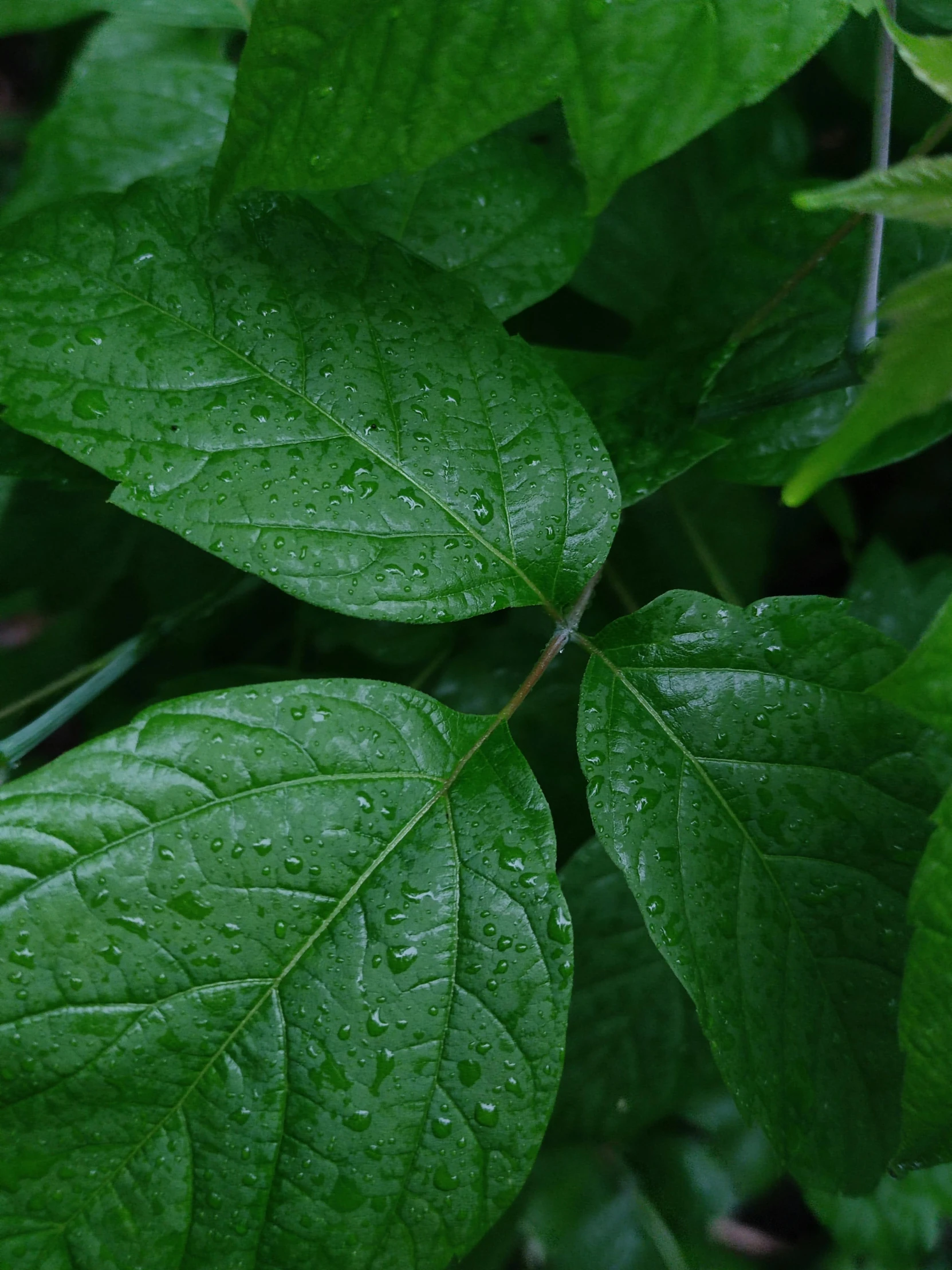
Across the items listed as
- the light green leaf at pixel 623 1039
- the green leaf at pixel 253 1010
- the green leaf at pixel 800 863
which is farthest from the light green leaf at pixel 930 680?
the light green leaf at pixel 623 1039

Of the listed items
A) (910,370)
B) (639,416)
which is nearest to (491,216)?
(639,416)

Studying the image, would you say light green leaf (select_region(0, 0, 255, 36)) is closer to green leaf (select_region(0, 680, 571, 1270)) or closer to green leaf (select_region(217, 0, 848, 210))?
green leaf (select_region(217, 0, 848, 210))

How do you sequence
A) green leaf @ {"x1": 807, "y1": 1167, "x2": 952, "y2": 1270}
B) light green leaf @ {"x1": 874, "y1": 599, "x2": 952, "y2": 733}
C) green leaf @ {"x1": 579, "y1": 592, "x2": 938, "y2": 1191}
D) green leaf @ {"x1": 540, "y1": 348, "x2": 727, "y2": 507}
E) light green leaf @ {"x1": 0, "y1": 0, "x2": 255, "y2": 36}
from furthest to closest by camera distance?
green leaf @ {"x1": 807, "y1": 1167, "x2": 952, "y2": 1270} → light green leaf @ {"x1": 0, "y1": 0, "x2": 255, "y2": 36} → green leaf @ {"x1": 540, "y1": 348, "x2": 727, "y2": 507} → green leaf @ {"x1": 579, "y1": 592, "x2": 938, "y2": 1191} → light green leaf @ {"x1": 874, "y1": 599, "x2": 952, "y2": 733}

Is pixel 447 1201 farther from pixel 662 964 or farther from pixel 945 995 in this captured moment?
pixel 662 964

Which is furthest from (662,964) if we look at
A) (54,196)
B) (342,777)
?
(54,196)

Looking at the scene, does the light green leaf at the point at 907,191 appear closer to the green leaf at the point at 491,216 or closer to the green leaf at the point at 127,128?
the green leaf at the point at 491,216

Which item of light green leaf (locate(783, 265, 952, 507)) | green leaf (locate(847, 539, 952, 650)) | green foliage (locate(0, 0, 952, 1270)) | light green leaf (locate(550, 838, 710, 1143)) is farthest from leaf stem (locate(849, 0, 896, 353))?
light green leaf (locate(550, 838, 710, 1143))

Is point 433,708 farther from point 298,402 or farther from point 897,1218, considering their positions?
point 897,1218

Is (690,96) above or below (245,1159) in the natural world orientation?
above
